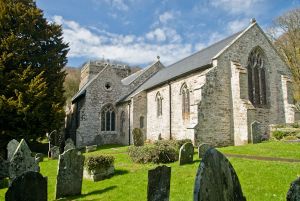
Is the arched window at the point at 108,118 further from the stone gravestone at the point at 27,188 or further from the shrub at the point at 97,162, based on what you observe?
the stone gravestone at the point at 27,188

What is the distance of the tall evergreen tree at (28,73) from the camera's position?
69.2 feet

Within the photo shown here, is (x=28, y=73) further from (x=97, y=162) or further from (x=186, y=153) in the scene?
(x=186, y=153)

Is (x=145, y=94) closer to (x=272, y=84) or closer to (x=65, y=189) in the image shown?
(x=272, y=84)

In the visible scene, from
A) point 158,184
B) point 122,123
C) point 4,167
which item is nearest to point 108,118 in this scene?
point 122,123

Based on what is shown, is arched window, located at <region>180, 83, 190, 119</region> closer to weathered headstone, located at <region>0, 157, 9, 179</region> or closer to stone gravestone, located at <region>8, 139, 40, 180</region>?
stone gravestone, located at <region>8, 139, 40, 180</region>

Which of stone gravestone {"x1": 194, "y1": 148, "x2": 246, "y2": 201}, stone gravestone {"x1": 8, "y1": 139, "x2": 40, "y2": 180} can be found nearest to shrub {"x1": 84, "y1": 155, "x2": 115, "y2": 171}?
stone gravestone {"x1": 8, "y1": 139, "x2": 40, "y2": 180}

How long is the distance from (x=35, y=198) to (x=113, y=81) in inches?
1042

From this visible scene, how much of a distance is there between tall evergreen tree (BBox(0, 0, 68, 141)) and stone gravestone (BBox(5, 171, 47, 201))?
17086 millimetres

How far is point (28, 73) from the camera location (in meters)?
22.3

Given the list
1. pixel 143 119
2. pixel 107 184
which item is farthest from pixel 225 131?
pixel 107 184

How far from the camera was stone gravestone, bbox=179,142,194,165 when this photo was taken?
38.9ft

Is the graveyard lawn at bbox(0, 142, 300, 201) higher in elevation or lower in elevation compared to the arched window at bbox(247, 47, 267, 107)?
lower

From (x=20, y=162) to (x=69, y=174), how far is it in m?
1.64

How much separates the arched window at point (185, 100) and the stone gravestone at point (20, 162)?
14787 mm
